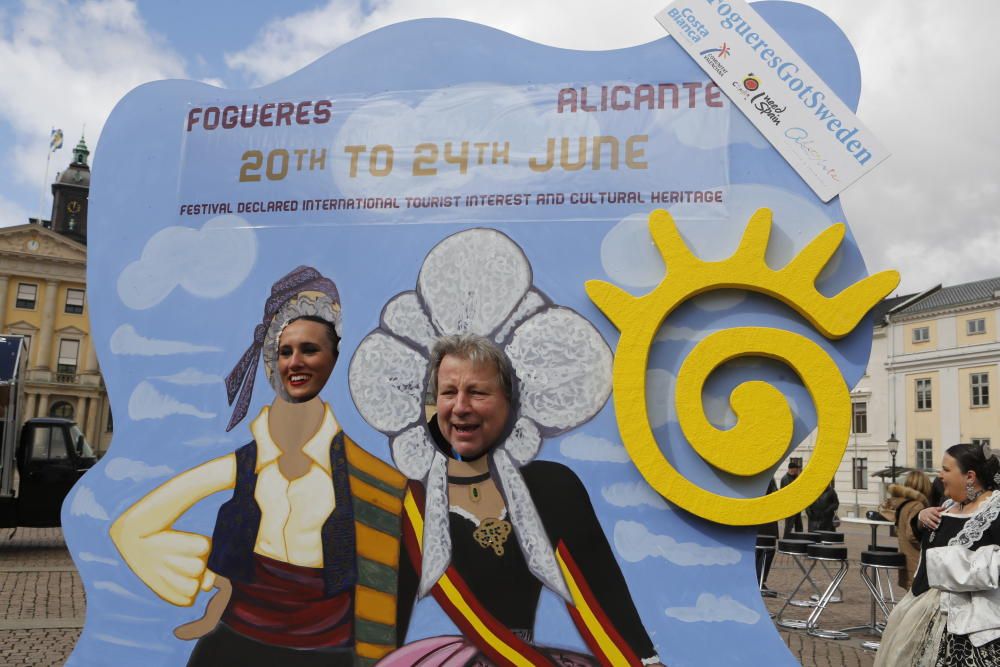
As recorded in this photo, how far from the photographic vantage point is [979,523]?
4.22m

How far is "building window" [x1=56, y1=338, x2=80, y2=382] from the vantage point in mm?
48938

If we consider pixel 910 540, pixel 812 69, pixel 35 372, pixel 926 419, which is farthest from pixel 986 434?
pixel 35 372

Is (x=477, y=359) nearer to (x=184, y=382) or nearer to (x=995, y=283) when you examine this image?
(x=184, y=382)

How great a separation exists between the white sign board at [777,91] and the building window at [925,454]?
40.5 metres

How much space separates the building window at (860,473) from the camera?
1661 inches

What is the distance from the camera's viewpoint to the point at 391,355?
468cm

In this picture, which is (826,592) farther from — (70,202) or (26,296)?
(70,202)

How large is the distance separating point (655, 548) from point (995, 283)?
4494 centimetres

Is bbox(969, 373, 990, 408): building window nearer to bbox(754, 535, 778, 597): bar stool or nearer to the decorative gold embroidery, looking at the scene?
bbox(754, 535, 778, 597): bar stool

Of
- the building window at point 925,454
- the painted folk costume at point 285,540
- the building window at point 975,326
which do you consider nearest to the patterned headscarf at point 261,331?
the painted folk costume at point 285,540

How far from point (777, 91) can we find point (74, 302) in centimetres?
5129

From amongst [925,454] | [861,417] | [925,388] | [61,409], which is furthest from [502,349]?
[61,409]

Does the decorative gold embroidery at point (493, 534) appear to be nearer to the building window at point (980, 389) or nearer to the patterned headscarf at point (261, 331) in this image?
the patterned headscarf at point (261, 331)

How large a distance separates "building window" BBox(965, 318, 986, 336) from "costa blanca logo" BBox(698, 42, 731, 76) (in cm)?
4057
